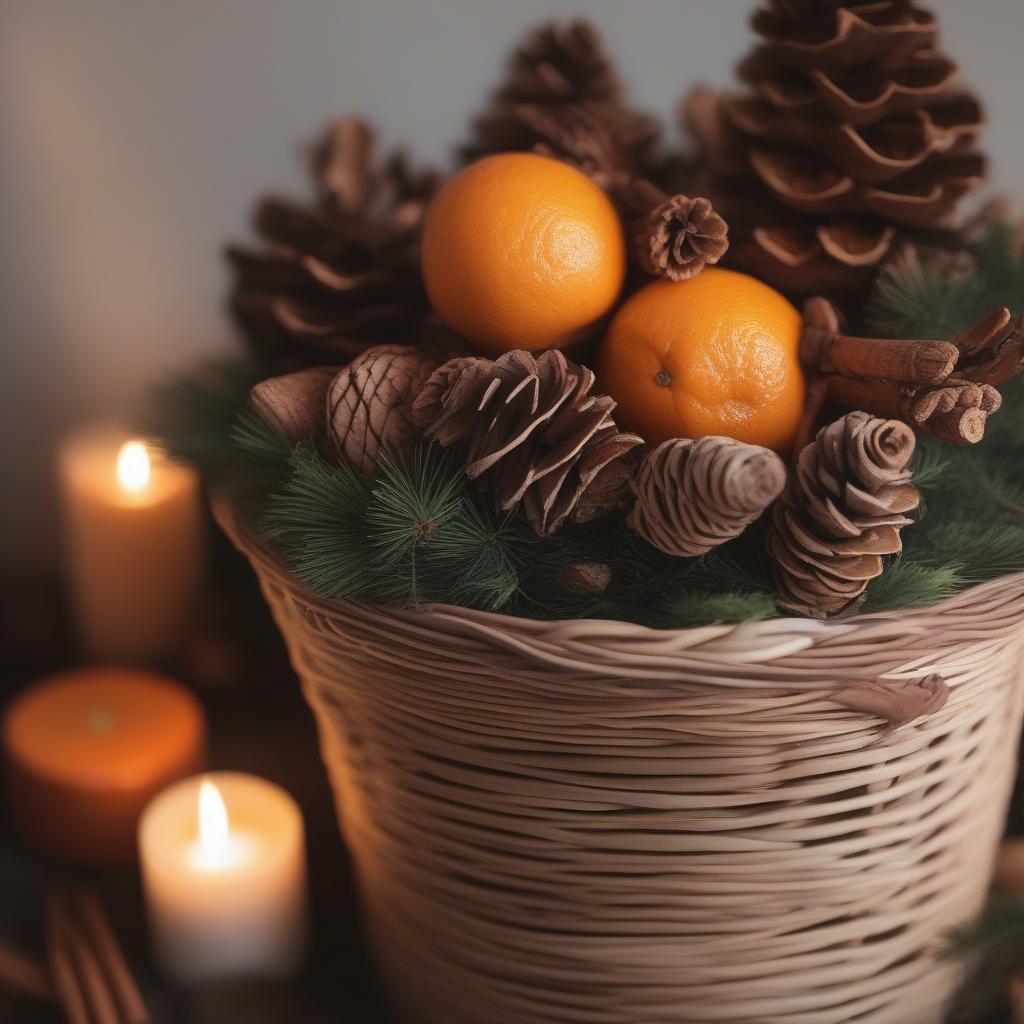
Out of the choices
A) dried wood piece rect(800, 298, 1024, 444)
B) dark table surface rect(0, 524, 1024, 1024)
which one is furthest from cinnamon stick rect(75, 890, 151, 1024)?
dried wood piece rect(800, 298, 1024, 444)

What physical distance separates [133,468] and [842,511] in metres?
0.61

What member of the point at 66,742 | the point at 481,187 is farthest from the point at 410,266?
the point at 66,742

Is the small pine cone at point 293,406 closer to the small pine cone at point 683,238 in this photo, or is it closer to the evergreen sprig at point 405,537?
the evergreen sprig at point 405,537

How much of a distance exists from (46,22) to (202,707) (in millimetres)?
528

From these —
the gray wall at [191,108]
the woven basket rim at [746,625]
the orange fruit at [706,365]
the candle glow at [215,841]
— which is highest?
the gray wall at [191,108]

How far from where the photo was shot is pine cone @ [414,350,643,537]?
19.1 inches

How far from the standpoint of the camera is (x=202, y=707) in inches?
36.6

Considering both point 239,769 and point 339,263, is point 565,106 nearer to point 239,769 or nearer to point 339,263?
point 339,263

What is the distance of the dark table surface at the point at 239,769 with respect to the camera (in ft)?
2.24

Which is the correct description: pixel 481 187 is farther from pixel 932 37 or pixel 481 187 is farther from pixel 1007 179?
pixel 1007 179

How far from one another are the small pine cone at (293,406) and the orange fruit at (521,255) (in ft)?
0.26

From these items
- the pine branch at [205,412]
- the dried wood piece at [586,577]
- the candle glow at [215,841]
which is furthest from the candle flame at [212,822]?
the dried wood piece at [586,577]

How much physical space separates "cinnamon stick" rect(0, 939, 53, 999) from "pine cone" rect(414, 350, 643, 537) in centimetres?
43

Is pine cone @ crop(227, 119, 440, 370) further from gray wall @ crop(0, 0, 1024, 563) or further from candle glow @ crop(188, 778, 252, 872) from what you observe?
candle glow @ crop(188, 778, 252, 872)
